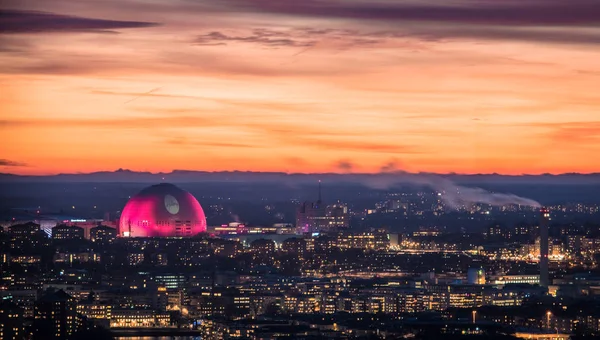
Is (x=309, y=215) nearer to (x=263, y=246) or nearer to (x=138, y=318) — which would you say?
(x=263, y=246)

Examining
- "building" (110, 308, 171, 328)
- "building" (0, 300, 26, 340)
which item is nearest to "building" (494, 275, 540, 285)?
"building" (110, 308, 171, 328)

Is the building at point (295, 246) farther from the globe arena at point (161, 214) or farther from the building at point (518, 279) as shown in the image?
the building at point (518, 279)

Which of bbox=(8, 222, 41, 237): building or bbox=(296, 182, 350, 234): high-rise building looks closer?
bbox=(8, 222, 41, 237): building

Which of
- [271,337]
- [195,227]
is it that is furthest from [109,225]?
[271,337]

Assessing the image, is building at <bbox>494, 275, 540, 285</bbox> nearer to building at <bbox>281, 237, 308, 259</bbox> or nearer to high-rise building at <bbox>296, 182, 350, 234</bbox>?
building at <bbox>281, 237, 308, 259</bbox>

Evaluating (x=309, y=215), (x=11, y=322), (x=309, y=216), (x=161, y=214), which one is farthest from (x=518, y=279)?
(x=309, y=215)

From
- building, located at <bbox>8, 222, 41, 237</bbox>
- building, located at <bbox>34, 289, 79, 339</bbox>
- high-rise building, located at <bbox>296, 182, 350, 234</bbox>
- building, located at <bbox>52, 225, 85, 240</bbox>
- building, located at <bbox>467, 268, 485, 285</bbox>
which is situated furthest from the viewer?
high-rise building, located at <bbox>296, 182, 350, 234</bbox>
